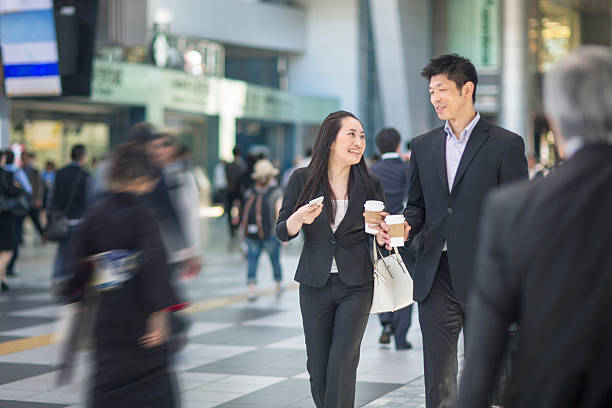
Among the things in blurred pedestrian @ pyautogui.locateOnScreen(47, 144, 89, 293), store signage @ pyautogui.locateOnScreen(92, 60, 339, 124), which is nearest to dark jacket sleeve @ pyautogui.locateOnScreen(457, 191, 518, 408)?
blurred pedestrian @ pyautogui.locateOnScreen(47, 144, 89, 293)

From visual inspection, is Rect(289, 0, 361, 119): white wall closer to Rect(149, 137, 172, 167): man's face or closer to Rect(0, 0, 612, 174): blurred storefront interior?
Rect(0, 0, 612, 174): blurred storefront interior

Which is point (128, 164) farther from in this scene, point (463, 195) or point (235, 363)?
point (235, 363)

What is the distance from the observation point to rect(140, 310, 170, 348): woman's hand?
3791 millimetres

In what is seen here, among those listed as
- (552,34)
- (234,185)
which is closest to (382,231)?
(234,185)

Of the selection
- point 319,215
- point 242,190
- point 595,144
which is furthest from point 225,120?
point 595,144

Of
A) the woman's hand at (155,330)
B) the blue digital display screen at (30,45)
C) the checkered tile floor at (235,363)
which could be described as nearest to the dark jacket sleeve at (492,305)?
the woman's hand at (155,330)

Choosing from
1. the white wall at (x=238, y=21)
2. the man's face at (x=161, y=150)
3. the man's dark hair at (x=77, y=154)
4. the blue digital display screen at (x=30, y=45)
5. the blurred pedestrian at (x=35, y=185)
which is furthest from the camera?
the white wall at (x=238, y=21)

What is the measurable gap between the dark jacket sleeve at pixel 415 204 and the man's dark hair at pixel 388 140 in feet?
13.6

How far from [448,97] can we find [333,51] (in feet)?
107

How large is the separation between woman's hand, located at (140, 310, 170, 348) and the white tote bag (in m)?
1.53

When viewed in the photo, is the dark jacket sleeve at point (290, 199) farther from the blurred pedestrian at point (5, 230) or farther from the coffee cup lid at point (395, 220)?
the blurred pedestrian at point (5, 230)

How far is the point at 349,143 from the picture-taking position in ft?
16.9

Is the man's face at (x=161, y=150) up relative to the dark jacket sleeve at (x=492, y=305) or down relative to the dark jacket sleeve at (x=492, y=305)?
up

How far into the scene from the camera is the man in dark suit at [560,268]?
2.15 meters
